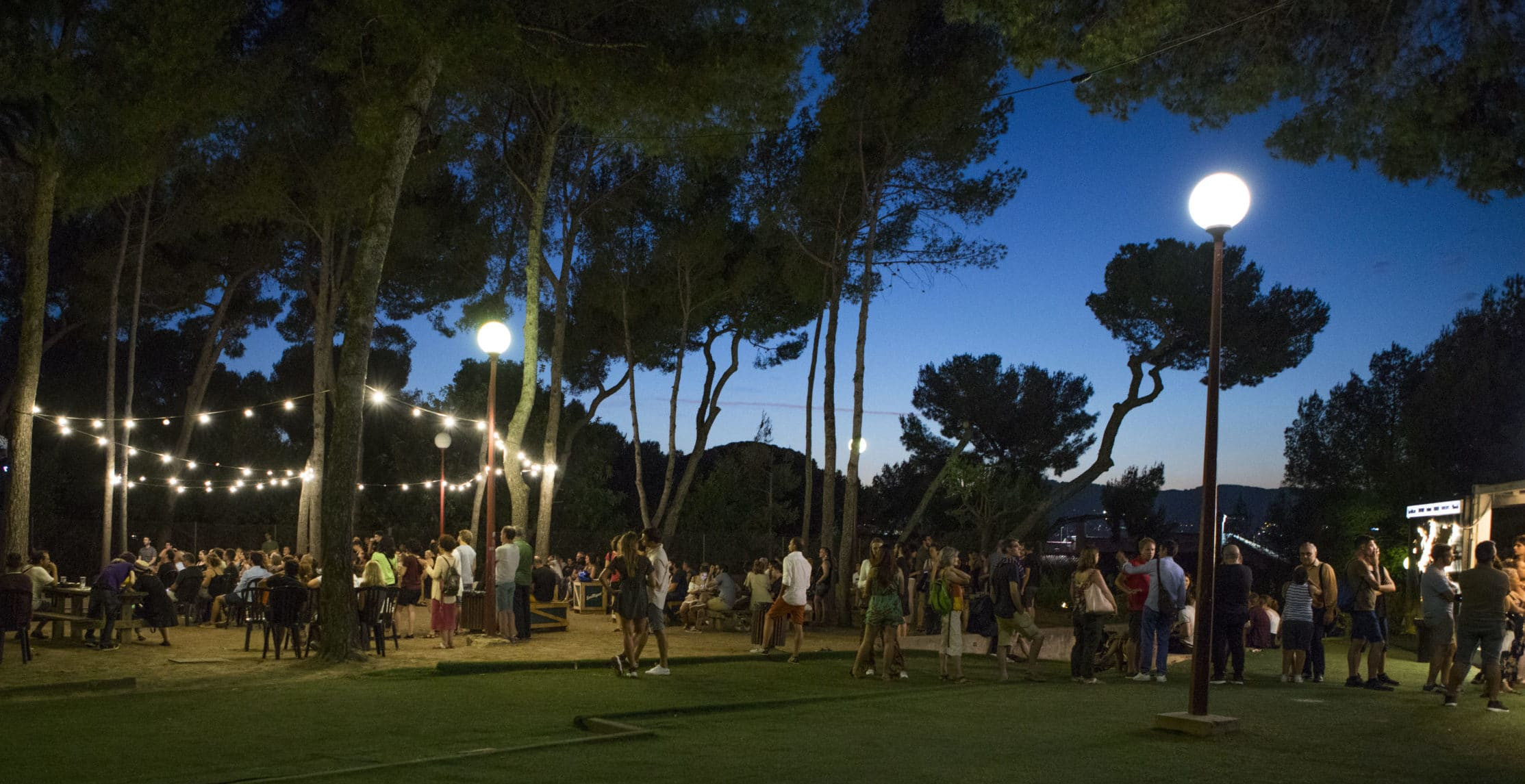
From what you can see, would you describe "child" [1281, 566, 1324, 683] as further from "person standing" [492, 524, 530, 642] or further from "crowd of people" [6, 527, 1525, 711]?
"person standing" [492, 524, 530, 642]

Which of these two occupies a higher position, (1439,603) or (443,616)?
(1439,603)

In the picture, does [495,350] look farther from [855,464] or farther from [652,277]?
[652,277]

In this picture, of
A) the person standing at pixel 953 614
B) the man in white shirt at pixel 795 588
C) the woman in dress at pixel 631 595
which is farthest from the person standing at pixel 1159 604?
the woman in dress at pixel 631 595

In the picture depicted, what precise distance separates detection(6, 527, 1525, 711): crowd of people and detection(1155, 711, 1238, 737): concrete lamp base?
7.89ft

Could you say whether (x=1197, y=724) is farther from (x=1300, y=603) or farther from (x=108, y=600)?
(x=108, y=600)

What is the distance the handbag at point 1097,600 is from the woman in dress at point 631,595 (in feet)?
12.3

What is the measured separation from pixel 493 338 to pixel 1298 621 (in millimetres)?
8055

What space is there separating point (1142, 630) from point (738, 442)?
106 ft

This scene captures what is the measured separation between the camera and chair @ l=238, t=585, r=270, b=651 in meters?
11.4

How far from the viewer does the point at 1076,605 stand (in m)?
10.4

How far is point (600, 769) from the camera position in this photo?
5320 millimetres

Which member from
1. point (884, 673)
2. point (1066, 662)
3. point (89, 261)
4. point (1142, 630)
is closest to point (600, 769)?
point (884, 673)

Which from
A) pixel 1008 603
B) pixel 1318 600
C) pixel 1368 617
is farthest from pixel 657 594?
pixel 1368 617

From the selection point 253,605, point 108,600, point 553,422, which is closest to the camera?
point 108,600
